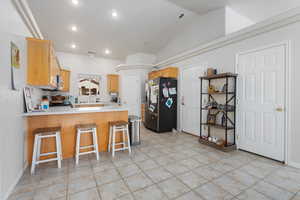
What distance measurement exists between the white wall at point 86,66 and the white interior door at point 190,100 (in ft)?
12.8

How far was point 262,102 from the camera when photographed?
2.74 metres

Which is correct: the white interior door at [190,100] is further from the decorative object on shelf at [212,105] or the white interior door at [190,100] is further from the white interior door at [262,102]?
the white interior door at [262,102]

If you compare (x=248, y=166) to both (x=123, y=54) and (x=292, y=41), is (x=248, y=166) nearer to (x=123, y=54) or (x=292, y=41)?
(x=292, y=41)

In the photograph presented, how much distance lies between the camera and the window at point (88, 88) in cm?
623

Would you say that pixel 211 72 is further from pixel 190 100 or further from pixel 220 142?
pixel 220 142

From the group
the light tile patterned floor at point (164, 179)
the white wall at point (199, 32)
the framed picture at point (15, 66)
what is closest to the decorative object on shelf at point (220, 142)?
the light tile patterned floor at point (164, 179)

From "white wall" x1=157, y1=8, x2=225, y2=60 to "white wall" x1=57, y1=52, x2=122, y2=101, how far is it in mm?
3179

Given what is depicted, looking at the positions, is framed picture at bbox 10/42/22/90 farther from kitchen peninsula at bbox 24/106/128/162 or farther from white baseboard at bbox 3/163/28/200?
white baseboard at bbox 3/163/28/200

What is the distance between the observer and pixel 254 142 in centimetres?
287

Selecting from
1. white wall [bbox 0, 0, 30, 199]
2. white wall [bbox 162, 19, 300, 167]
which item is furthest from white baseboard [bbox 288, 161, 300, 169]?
white wall [bbox 0, 0, 30, 199]

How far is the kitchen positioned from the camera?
1.80 meters

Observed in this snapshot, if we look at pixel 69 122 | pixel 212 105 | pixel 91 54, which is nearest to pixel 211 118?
pixel 212 105

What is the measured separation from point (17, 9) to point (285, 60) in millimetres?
4542

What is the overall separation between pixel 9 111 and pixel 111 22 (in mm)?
3640
